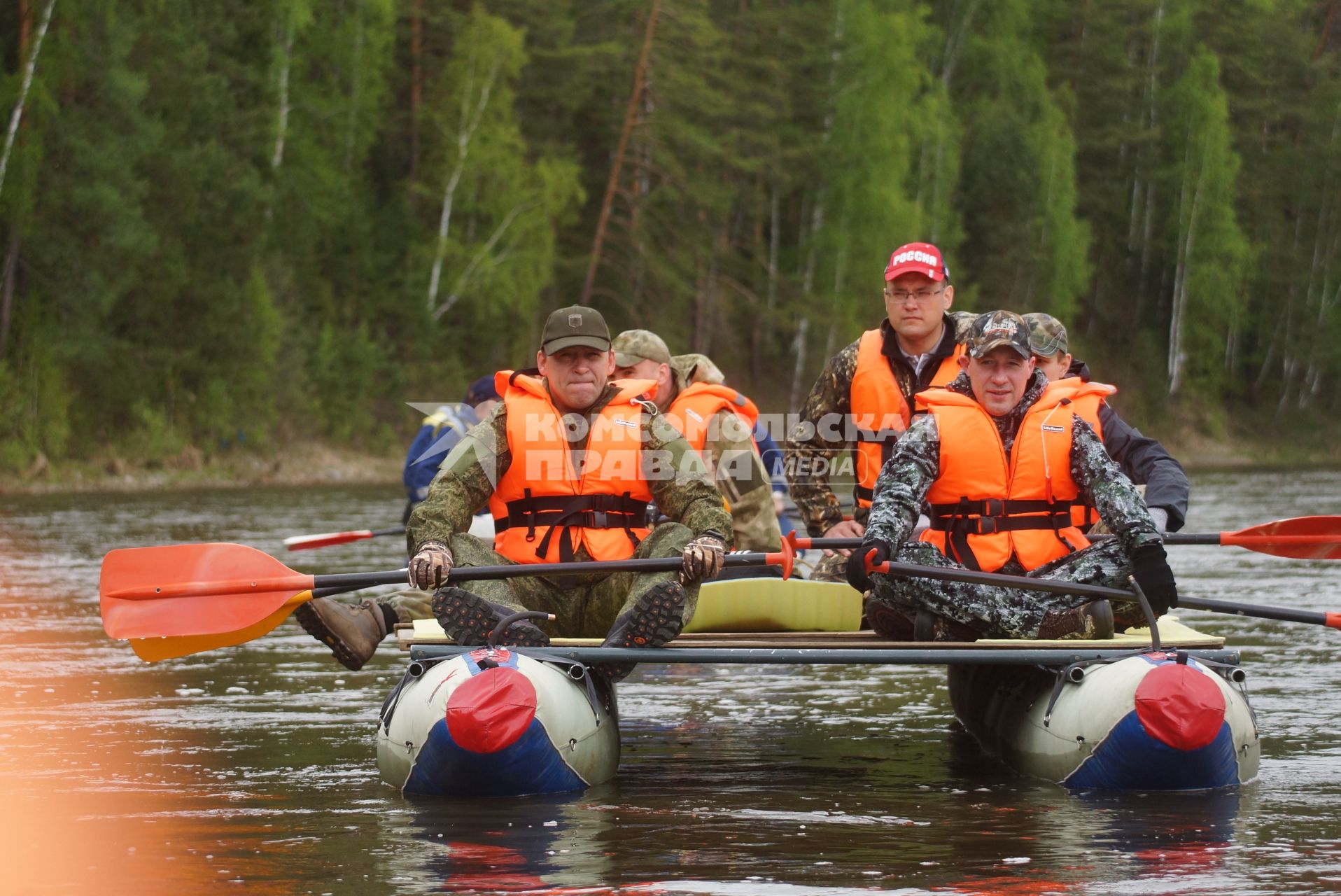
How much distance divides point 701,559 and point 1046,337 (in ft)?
6.40

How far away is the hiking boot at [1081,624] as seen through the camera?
235 inches

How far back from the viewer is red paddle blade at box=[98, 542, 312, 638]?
6.39 m

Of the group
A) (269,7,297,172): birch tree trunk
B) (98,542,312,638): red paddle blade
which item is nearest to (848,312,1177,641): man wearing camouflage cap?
(98,542,312,638): red paddle blade

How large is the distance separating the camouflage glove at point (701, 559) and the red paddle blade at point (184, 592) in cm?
139

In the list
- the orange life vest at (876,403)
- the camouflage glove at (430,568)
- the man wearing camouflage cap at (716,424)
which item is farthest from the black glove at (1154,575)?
the man wearing camouflage cap at (716,424)

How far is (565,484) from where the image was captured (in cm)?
630

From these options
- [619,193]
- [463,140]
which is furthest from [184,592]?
[619,193]

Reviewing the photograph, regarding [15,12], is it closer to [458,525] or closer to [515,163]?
[515,163]

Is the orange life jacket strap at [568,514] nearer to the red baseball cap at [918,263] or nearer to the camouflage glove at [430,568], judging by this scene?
the camouflage glove at [430,568]

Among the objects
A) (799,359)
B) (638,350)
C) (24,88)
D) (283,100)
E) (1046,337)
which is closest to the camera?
(1046,337)

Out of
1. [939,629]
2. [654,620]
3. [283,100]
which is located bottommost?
[939,629]

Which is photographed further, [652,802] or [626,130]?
[626,130]

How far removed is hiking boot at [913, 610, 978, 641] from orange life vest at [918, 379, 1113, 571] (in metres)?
0.20

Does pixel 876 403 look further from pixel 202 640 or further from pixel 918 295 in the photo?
pixel 202 640
